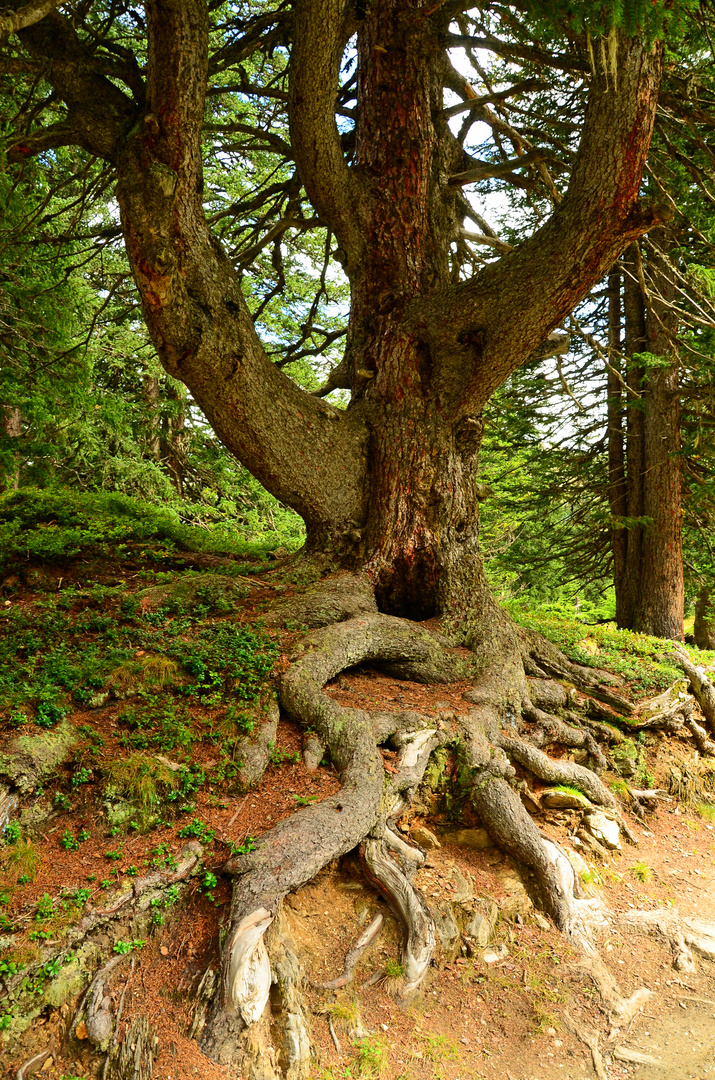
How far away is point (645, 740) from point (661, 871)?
151 cm

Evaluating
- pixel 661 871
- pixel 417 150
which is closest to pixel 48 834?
pixel 661 871

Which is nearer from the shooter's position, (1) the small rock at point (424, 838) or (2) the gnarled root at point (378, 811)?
(2) the gnarled root at point (378, 811)

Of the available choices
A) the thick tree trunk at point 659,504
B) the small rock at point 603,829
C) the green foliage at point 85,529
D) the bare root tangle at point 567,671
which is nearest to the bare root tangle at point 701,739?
the bare root tangle at point 567,671

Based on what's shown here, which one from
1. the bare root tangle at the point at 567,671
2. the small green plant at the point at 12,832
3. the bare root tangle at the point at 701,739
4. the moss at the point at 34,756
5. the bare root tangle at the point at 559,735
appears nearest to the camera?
the small green plant at the point at 12,832

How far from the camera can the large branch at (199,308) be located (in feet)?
14.3

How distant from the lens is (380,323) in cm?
646

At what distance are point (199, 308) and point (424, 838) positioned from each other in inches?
163

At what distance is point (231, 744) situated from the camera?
12.9 feet

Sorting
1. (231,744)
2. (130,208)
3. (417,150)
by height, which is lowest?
(231,744)

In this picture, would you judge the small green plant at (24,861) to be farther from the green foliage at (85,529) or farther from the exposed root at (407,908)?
the green foliage at (85,529)

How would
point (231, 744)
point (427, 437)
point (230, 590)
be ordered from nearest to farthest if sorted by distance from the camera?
point (231, 744)
point (230, 590)
point (427, 437)

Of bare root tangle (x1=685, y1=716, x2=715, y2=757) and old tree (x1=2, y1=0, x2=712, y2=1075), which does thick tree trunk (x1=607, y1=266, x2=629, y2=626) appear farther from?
old tree (x1=2, y1=0, x2=712, y2=1075)

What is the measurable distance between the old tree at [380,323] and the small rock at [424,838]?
340 mm

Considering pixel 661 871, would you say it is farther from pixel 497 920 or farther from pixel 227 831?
pixel 227 831
